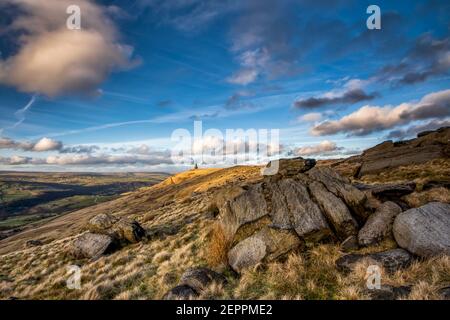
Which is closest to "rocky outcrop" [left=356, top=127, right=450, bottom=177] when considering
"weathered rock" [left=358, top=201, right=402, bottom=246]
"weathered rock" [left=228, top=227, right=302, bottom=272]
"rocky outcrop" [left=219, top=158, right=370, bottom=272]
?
"rocky outcrop" [left=219, top=158, right=370, bottom=272]

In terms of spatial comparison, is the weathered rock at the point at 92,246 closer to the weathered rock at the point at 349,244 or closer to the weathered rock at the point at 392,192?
the weathered rock at the point at 349,244

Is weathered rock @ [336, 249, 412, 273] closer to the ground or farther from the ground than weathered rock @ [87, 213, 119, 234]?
farther from the ground

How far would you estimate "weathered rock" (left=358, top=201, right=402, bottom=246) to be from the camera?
39.4 ft

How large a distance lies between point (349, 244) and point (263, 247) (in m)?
3.78

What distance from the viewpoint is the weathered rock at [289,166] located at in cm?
1853

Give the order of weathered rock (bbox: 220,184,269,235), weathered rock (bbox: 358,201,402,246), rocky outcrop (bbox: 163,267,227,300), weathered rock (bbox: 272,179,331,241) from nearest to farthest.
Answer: rocky outcrop (bbox: 163,267,227,300), weathered rock (bbox: 358,201,402,246), weathered rock (bbox: 272,179,331,241), weathered rock (bbox: 220,184,269,235)

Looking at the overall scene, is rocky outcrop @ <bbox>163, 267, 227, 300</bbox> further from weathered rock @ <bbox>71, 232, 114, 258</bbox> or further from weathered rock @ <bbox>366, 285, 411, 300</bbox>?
weathered rock @ <bbox>71, 232, 114, 258</bbox>

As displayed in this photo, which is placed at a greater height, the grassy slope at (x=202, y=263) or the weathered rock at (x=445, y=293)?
the weathered rock at (x=445, y=293)

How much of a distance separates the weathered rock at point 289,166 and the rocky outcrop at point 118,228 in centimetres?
1233

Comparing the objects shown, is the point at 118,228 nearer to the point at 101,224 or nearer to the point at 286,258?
the point at 101,224

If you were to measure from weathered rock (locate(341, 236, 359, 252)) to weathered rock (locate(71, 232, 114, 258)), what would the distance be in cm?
1742

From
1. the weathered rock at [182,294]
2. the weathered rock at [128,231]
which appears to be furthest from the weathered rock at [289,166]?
the weathered rock at [128,231]

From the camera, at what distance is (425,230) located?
35.4 feet
